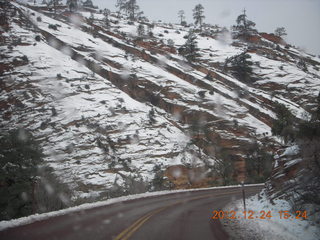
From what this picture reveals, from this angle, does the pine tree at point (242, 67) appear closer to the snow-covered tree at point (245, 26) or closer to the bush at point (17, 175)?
the snow-covered tree at point (245, 26)

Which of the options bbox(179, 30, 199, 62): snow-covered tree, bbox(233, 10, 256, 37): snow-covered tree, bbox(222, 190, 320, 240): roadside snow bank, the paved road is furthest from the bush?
bbox(233, 10, 256, 37): snow-covered tree

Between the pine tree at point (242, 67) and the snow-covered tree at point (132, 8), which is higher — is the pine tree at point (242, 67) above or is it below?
below

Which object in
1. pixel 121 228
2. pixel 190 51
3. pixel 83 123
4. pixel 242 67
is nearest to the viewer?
pixel 121 228

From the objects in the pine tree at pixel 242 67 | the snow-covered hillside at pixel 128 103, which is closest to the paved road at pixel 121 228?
the snow-covered hillside at pixel 128 103

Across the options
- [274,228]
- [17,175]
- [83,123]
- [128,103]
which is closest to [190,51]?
[128,103]

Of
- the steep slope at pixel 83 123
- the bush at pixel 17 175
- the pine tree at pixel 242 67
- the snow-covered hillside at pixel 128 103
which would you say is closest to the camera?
the bush at pixel 17 175

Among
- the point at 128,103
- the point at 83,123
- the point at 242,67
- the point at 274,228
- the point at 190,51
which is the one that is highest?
the point at 190,51

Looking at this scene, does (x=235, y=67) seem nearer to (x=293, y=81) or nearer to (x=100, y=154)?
(x=293, y=81)

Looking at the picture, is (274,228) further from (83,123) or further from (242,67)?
(242,67)

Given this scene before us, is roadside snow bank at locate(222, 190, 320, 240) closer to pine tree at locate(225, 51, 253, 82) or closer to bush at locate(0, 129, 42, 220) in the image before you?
bush at locate(0, 129, 42, 220)

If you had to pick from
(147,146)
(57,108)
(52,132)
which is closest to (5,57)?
(57,108)

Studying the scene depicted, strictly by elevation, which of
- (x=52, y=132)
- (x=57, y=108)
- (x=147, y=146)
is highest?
(x=57, y=108)

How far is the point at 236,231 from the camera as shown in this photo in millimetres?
7508

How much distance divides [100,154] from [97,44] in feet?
105
